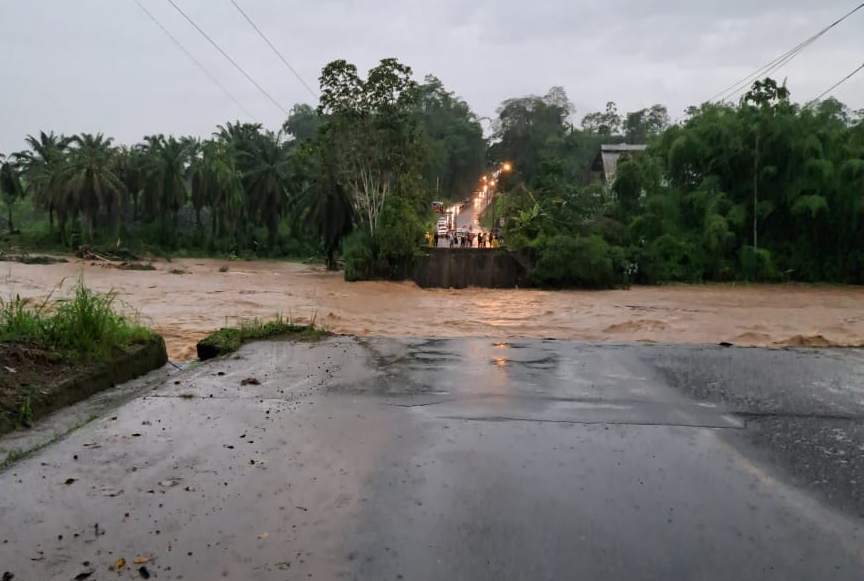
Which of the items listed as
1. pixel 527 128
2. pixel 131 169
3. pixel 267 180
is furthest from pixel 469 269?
pixel 527 128

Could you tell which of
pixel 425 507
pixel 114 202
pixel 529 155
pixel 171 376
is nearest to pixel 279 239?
pixel 114 202

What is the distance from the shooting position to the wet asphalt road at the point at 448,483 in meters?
3.34

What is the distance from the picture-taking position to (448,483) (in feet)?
14.3

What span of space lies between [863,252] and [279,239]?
42.6 meters

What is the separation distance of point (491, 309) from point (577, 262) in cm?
886

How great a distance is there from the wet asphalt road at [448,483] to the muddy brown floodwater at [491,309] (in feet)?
18.3

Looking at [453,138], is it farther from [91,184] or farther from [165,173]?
[91,184]

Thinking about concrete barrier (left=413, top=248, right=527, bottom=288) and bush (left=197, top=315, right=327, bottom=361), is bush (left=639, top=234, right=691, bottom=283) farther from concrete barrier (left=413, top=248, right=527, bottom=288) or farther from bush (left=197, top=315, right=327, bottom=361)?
bush (left=197, top=315, right=327, bottom=361)

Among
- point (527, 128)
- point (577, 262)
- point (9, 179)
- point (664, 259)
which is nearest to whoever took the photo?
point (577, 262)

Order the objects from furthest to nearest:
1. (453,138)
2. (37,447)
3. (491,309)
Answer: (453,138)
(491,309)
(37,447)

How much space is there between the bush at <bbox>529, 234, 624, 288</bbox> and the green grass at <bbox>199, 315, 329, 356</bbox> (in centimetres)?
1959

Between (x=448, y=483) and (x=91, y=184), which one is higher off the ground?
(x=91, y=184)

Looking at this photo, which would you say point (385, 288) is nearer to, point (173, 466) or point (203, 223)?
point (173, 466)

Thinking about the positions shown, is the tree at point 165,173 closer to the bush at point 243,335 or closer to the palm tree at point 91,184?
the palm tree at point 91,184
